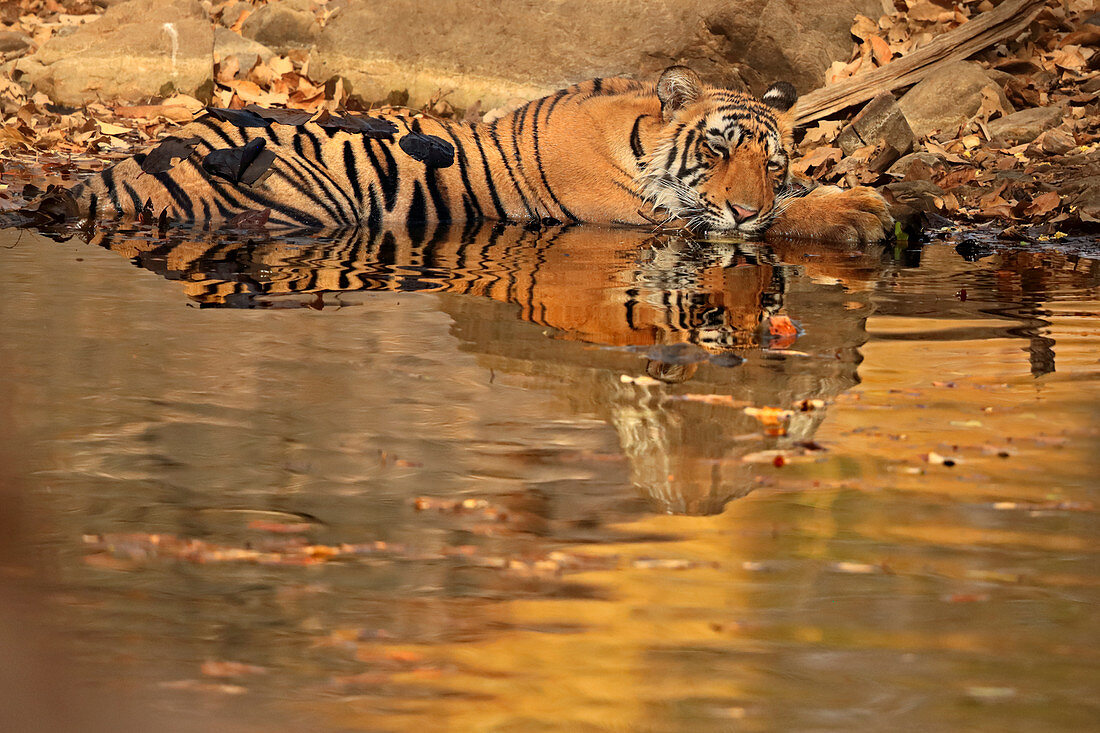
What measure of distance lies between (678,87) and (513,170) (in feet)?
3.07

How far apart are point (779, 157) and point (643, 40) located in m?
3.54

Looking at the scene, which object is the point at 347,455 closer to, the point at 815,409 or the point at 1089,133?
the point at 815,409

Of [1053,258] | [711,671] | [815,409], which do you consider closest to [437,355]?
[815,409]

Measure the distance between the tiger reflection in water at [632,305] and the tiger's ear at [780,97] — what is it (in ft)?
3.29

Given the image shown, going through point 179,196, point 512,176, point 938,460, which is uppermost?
point 512,176

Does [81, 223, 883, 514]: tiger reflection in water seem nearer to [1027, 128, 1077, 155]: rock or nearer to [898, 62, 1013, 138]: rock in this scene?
[1027, 128, 1077, 155]: rock

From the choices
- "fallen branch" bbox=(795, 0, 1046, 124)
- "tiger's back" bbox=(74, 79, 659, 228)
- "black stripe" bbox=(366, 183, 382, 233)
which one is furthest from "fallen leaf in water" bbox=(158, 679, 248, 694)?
"fallen branch" bbox=(795, 0, 1046, 124)

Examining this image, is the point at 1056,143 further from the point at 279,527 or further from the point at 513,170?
the point at 279,527

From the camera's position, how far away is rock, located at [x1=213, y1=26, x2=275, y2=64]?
10.3 metres

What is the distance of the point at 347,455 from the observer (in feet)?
7.01

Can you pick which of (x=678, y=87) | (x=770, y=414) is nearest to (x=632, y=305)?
(x=770, y=414)

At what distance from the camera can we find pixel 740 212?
5.48 meters

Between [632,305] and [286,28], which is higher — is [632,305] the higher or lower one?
the lower one

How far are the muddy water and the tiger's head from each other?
1.99 m
